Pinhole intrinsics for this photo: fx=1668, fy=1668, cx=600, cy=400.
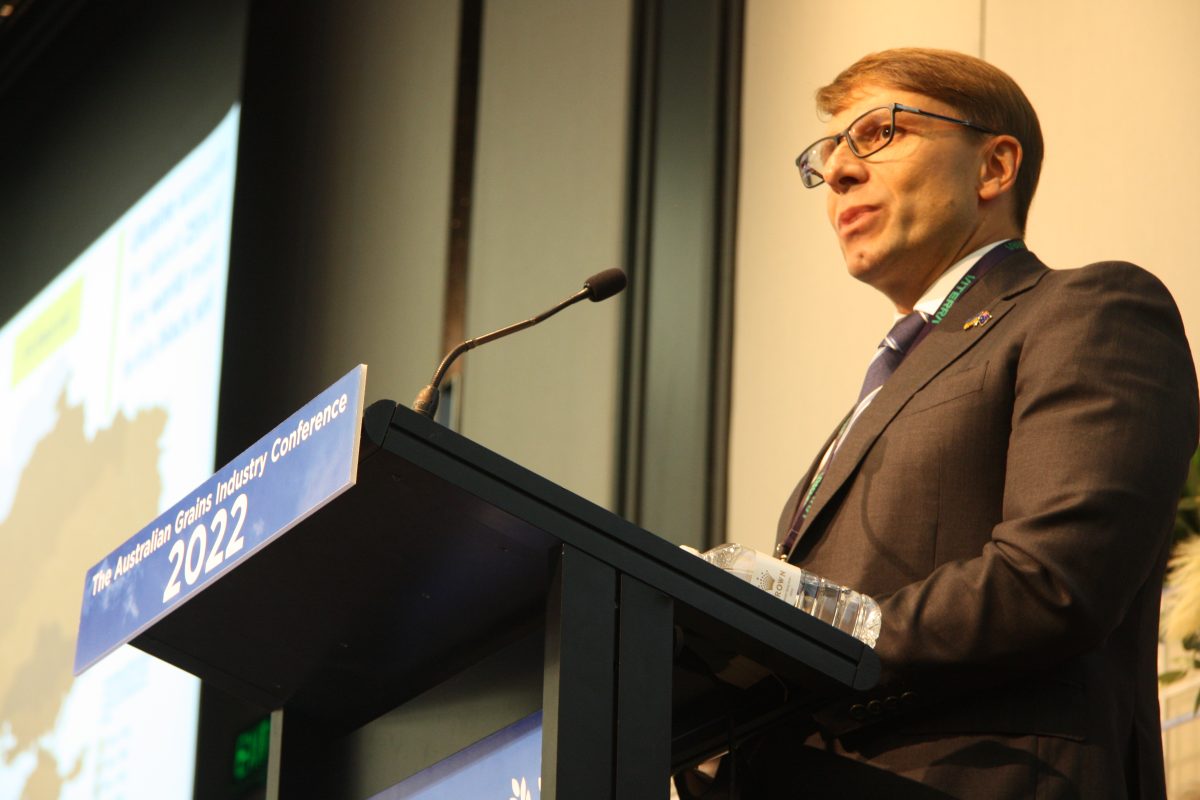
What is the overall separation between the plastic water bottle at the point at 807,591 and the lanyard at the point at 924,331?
0.27 meters

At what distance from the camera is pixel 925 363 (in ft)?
5.82

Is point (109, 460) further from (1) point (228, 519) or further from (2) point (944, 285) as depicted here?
(1) point (228, 519)

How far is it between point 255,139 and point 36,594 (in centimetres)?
147

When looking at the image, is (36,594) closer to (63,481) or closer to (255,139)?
(63,481)

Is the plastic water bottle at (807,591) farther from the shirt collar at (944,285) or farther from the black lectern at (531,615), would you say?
the shirt collar at (944,285)

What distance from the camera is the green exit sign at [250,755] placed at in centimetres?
436

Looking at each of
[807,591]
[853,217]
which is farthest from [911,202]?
[807,591]

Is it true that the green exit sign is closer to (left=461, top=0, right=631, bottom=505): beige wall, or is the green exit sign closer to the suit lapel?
(left=461, top=0, right=631, bottom=505): beige wall

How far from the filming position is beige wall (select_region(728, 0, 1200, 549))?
293 centimetres


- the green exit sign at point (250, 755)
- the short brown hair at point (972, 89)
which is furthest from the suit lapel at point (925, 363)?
the green exit sign at point (250, 755)

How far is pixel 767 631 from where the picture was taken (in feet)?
4.25

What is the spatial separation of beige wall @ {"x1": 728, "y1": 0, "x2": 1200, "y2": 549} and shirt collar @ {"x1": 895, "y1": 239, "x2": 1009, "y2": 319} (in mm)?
924

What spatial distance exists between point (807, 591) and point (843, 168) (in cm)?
85

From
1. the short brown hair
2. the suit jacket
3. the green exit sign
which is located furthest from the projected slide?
the suit jacket
